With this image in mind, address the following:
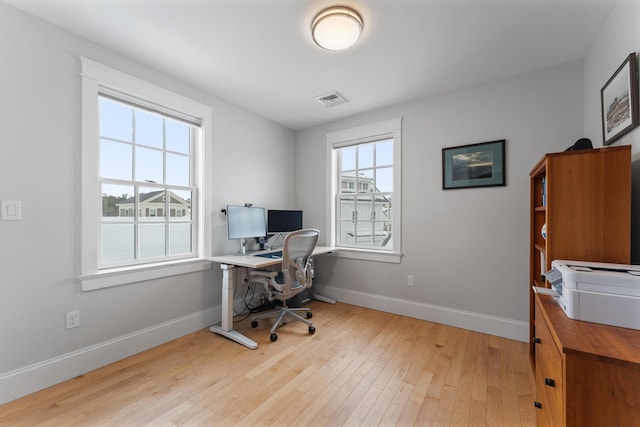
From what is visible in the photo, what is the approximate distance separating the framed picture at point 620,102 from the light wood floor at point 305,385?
1749 millimetres

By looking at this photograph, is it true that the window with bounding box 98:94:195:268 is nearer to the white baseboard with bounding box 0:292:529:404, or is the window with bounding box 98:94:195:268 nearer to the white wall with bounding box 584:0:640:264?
the white baseboard with bounding box 0:292:529:404

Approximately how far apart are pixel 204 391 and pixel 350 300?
2.10 metres

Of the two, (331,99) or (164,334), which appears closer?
(164,334)

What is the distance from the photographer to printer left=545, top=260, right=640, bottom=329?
3.28ft

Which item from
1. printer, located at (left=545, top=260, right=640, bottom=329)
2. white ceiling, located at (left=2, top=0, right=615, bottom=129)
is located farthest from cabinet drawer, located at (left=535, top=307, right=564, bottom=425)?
white ceiling, located at (left=2, top=0, right=615, bottom=129)

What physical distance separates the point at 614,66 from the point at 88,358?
418 centimetres

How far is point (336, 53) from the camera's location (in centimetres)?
217

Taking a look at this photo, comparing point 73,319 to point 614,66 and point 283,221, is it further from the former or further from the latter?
point 614,66

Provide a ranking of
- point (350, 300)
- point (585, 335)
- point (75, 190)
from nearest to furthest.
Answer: point (585, 335)
point (75, 190)
point (350, 300)

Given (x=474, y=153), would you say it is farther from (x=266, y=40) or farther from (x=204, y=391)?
(x=204, y=391)

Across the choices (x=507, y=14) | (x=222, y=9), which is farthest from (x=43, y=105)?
(x=507, y=14)

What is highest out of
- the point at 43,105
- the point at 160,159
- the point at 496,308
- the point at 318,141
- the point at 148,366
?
the point at 318,141

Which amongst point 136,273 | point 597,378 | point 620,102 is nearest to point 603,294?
point 597,378

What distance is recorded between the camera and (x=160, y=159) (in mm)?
2572
